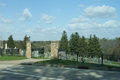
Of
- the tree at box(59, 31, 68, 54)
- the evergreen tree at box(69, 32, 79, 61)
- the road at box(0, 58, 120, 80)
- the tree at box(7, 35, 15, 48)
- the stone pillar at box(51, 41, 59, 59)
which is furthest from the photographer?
the tree at box(7, 35, 15, 48)

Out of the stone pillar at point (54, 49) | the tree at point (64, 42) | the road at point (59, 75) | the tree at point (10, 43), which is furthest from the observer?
the tree at point (10, 43)

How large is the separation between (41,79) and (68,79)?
4.98 feet

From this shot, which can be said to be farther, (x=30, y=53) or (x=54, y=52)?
(x=30, y=53)

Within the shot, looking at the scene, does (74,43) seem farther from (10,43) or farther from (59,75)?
(59,75)

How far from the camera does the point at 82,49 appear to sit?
45.0 m

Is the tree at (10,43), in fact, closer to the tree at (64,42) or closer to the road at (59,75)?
the tree at (64,42)

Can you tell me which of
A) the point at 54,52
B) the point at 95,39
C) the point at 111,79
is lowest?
the point at 111,79

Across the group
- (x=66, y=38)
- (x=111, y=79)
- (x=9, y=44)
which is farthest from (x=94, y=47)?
(x=111, y=79)

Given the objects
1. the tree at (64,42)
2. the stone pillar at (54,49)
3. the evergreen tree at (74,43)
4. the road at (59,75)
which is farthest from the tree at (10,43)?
the road at (59,75)

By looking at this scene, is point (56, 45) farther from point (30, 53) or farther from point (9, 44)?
point (9, 44)

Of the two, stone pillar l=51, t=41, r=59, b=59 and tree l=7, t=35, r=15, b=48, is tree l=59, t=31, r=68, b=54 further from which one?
stone pillar l=51, t=41, r=59, b=59

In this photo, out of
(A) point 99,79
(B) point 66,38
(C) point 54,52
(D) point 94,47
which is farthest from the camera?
(B) point 66,38

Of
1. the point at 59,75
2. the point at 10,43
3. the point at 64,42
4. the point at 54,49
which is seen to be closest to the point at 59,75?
the point at 59,75

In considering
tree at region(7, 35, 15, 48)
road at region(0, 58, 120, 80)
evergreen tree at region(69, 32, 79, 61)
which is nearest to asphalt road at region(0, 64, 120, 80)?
road at region(0, 58, 120, 80)
